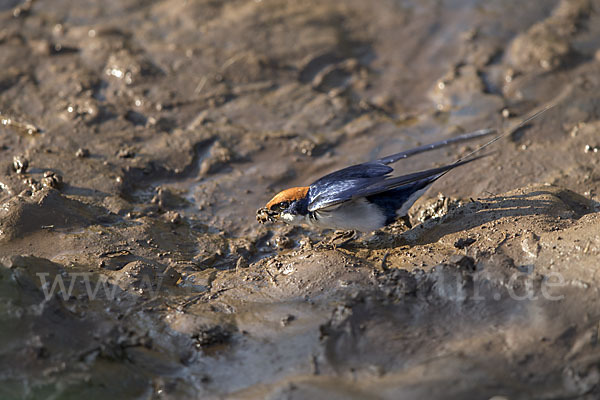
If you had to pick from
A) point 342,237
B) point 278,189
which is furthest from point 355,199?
point 278,189

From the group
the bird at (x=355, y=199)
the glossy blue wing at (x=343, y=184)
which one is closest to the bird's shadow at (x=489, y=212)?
the bird at (x=355, y=199)

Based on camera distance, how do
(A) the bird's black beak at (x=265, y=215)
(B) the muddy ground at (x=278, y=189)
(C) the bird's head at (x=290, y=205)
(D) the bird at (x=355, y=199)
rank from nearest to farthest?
(B) the muddy ground at (x=278, y=189) < (D) the bird at (x=355, y=199) < (C) the bird's head at (x=290, y=205) < (A) the bird's black beak at (x=265, y=215)

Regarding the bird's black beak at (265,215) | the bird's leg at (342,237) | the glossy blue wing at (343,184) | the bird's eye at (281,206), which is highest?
the glossy blue wing at (343,184)

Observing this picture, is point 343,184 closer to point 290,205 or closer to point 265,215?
point 290,205

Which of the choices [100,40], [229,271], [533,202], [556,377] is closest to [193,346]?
[229,271]

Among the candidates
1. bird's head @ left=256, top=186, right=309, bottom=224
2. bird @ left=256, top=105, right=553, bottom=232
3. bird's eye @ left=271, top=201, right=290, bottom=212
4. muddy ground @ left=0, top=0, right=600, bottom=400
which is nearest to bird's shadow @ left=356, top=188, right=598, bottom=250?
muddy ground @ left=0, top=0, right=600, bottom=400

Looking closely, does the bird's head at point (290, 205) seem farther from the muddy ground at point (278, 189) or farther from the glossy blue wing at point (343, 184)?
the muddy ground at point (278, 189)

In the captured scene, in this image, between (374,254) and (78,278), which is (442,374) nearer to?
(374,254)
